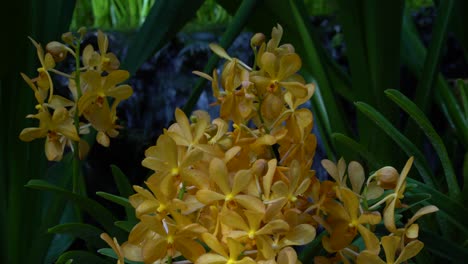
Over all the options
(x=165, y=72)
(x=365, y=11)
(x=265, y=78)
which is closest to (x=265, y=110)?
(x=265, y=78)

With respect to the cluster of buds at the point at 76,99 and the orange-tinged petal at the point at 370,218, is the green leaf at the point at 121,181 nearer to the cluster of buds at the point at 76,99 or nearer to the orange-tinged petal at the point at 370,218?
the cluster of buds at the point at 76,99

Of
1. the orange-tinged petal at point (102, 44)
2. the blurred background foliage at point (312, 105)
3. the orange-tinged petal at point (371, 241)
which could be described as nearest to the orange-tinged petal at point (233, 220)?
the orange-tinged petal at point (371, 241)

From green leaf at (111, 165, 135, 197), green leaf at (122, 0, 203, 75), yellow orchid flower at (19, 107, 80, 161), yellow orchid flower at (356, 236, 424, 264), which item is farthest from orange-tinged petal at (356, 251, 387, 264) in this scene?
green leaf at (122, 0, 203, 75)

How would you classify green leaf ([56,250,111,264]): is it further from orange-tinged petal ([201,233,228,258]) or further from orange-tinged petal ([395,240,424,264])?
orange-tinged petal ([395,240,424,264])

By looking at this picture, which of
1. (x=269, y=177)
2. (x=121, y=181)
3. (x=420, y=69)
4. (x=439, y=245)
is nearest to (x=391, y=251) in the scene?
(x=269, y=177)

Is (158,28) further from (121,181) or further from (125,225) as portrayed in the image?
(125,225)
